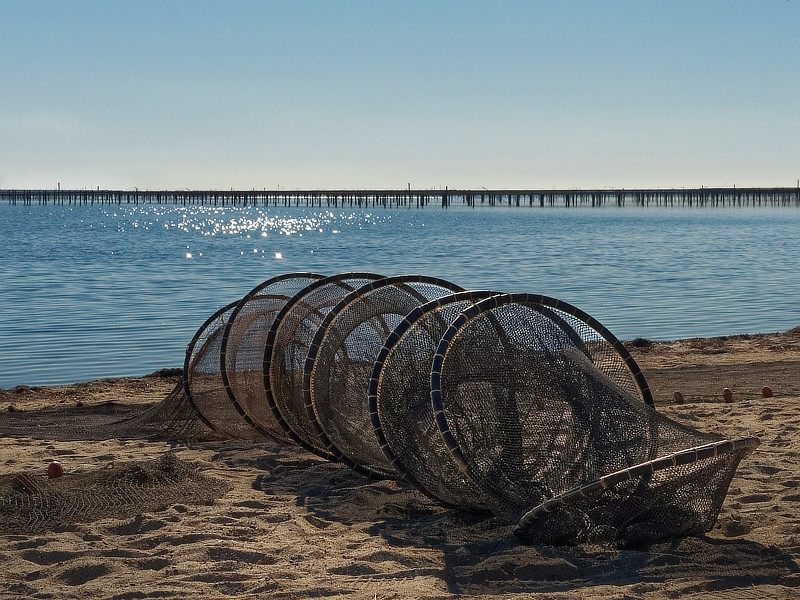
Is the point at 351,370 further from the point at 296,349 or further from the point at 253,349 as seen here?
the point at 253,349

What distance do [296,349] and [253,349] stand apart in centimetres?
61

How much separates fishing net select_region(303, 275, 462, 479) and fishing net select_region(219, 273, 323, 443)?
104cm

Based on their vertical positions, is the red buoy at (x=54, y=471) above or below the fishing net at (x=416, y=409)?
below

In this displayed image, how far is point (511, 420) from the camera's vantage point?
18.3 ft

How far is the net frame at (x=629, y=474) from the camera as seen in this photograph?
15.8 ft

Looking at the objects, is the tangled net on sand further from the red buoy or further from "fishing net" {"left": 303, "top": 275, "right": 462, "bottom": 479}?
the red buoy

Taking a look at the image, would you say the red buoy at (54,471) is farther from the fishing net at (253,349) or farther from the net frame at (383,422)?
the net frame at (383,422)

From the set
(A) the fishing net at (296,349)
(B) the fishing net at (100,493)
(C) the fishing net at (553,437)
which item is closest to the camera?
(C) the fishing net at (553,437)

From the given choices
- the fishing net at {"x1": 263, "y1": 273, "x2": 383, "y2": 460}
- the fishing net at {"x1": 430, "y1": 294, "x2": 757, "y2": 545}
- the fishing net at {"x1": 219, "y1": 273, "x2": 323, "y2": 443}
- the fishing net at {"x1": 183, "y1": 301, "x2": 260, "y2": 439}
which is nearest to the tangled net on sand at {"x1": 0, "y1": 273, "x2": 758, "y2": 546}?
the fishing net at {"x1": 430, "y1": 294, "x2": 757, "y2": 545}

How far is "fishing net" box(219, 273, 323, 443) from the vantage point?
321 inches

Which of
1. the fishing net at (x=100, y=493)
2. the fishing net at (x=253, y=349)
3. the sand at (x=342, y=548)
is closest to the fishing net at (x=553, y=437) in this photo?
the sand at (x=342, y=548)

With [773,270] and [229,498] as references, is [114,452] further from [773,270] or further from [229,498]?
[773,270]

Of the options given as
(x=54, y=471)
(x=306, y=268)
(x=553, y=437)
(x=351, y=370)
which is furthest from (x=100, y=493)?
(x=306, y=268)

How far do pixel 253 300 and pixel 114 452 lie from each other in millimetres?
1840
